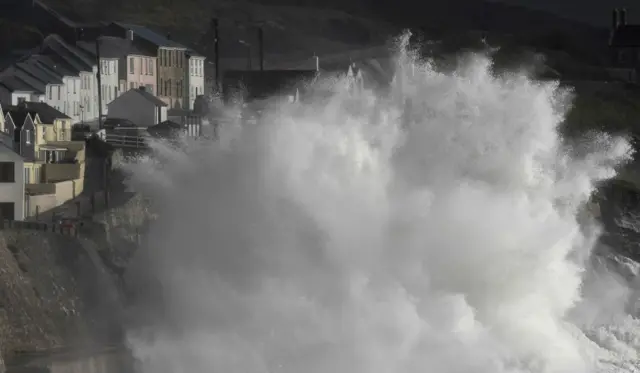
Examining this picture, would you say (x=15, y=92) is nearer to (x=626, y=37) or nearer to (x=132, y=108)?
(x=132, y=108)

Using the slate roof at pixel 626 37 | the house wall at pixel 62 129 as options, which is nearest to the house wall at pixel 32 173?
the house wall at pixel 62 129

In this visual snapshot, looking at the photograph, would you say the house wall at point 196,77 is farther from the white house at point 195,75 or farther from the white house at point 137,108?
the white house at point 137,108

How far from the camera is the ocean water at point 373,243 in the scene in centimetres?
4731

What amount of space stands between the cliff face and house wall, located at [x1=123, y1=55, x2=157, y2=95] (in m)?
31.8

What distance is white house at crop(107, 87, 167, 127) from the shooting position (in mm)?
99438

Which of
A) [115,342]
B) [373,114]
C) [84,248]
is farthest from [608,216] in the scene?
[373,114]

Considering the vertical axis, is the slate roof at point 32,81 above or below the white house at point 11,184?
above

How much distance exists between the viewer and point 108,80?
341 feet

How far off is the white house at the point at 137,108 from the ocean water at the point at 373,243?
46.3 meters

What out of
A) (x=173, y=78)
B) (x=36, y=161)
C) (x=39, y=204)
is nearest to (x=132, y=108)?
(x=173, y=78)

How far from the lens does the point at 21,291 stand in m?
70.6

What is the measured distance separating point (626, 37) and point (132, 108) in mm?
40373

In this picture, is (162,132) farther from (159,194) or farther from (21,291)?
(159,194)

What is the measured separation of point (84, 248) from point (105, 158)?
11.6 meters
